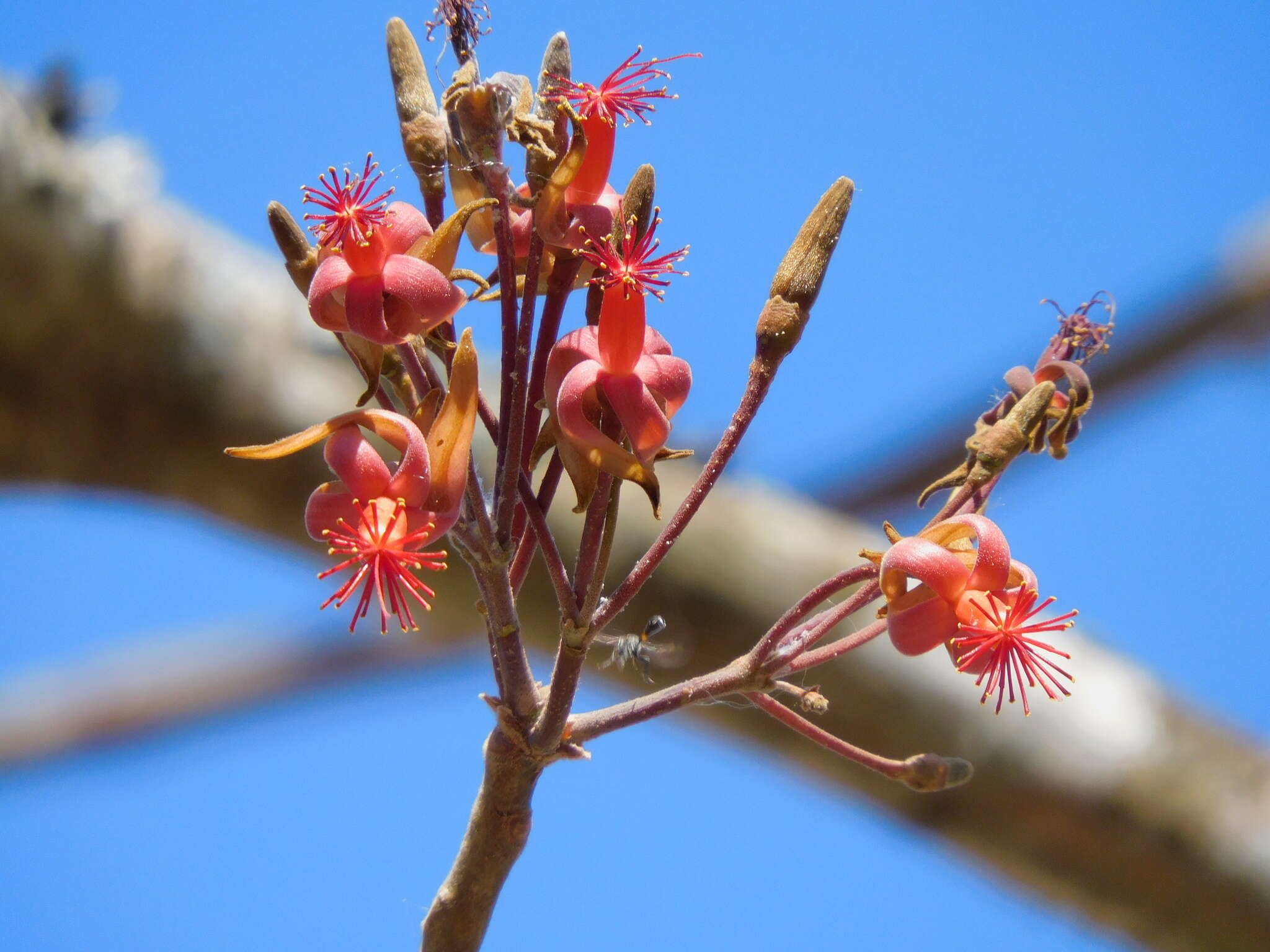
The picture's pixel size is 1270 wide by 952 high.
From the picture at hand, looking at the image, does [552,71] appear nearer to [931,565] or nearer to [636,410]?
[636,410]

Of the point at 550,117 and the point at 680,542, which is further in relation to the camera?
the point at 680,542

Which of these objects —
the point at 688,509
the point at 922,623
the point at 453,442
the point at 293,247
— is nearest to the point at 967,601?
the point at 922,623

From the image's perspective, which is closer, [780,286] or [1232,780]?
[780,286]

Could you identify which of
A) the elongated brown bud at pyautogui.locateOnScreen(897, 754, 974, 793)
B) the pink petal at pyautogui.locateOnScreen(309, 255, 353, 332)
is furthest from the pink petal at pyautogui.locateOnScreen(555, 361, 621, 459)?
the elongated brown bud at pyautogui.locateOnScreen(897, 754, 974, 793)

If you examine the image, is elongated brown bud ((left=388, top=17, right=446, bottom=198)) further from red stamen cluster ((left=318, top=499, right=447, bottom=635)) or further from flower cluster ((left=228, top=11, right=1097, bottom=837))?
red stamen cluster ((left=318, top=499, right=447, bottom=635))

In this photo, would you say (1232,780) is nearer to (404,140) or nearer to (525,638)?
(525,638)

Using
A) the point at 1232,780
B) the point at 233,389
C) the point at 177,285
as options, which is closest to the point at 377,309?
the point at 233,389
